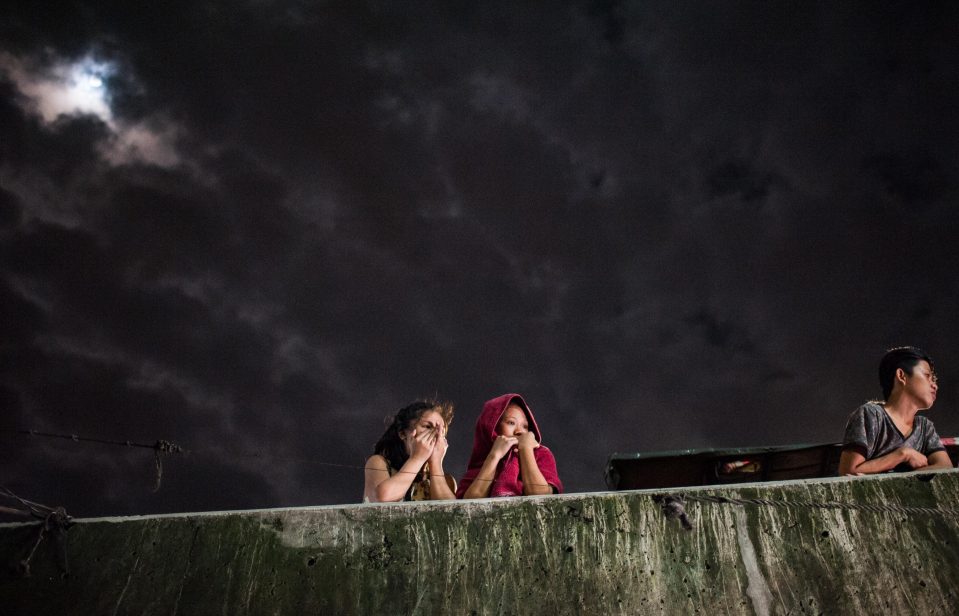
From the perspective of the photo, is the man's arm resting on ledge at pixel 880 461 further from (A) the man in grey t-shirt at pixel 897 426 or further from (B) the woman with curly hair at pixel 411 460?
(B) the woman with curly hair at pixel 411 460

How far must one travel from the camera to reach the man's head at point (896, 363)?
12.6 ft

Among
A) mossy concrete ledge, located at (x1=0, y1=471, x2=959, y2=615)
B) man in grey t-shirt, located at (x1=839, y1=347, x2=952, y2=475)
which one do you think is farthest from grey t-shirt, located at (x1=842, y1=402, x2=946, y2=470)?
mossy concrete ledge, located at (x1=0, y1=471, x2=959, y2=615)

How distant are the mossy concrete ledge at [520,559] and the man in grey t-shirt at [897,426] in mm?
883

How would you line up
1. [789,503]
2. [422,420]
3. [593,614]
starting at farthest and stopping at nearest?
[422,420]
[789,503]
[593,614]

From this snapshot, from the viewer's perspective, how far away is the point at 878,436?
139 inches

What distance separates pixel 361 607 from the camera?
220 centimetres

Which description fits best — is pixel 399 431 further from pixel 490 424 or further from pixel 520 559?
pixel 520 559

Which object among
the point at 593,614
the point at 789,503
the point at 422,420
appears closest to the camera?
the point at 593,614

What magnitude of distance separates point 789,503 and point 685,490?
49 centimetres

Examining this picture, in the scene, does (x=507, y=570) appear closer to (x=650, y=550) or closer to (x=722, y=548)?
(x=650, y=550)

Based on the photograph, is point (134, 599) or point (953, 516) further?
point (953, 516)

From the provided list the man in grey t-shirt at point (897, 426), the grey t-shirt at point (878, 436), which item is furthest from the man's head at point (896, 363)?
the grey t-shirt at point (878, 436)

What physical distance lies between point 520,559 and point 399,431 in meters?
1.84

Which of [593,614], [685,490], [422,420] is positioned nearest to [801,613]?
[685,490]
